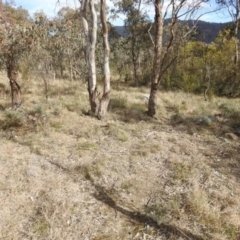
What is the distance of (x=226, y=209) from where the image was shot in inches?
157

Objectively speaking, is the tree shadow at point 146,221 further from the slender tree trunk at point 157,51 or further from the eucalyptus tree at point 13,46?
the eucalyptus tree at point 13,46

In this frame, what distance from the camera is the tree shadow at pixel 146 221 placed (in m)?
3.57

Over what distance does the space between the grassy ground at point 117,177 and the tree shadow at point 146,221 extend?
0.01 meters

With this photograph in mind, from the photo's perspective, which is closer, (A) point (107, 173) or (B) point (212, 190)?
(B) point (212, 190)

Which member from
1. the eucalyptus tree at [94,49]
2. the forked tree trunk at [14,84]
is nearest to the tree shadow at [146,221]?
the eucalyptus tree at [94,49]

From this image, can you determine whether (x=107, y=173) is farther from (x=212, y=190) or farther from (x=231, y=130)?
(x=231, y=130)

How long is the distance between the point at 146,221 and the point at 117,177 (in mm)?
1168

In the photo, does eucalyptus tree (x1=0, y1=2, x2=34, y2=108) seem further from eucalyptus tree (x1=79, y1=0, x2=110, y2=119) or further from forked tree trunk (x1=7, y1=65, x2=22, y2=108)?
eucalyptus tree (x1=79, y1=0, x2=110, y2=119)

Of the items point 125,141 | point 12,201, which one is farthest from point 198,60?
point 12,201

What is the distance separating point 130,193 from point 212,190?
1326mm

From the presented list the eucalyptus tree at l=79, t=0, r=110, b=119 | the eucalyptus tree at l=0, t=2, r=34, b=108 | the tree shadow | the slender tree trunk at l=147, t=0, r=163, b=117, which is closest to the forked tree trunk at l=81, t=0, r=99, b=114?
the eucalyptus tree at l=79, t=0, r=110, b=119

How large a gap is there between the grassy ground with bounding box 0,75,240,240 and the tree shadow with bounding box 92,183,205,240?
13mm

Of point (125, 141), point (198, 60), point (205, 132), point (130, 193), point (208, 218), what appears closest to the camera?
point (208, 218)

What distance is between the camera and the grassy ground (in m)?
3.68
